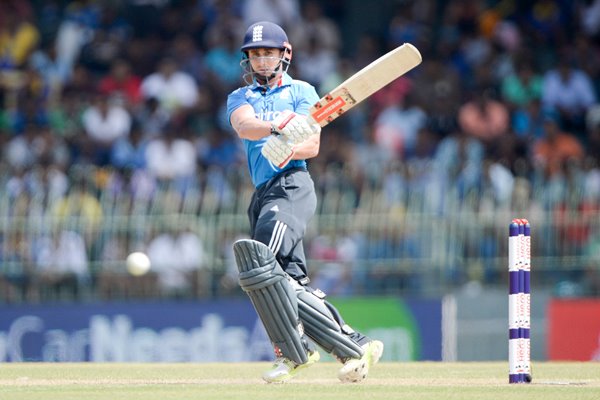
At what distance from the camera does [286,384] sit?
795cm

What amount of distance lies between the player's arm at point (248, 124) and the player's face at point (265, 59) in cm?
24

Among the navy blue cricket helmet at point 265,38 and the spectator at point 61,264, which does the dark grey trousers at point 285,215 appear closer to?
the navy blue cricket helmet at point 265,38

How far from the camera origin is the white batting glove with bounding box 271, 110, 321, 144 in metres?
7.75

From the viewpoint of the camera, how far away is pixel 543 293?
14.0 meters

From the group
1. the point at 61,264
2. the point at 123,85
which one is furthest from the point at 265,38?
the point at 123,85

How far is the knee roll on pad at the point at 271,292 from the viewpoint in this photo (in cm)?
768

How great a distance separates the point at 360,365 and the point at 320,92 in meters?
9.74

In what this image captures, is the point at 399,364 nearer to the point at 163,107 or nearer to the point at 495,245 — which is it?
the point at 495,245

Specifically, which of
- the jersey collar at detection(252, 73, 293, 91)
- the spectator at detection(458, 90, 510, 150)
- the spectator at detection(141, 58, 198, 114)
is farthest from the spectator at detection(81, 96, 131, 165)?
the jersey collar at detection(252, 73, 293, 91)

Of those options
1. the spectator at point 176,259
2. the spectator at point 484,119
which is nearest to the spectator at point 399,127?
the spectator at point 484,119

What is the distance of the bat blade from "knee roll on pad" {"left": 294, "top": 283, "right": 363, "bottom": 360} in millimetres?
1032

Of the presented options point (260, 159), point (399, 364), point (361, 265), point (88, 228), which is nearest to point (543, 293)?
point (361, 265)

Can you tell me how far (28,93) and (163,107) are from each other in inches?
95.3

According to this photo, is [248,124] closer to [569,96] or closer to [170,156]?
[170,156]
